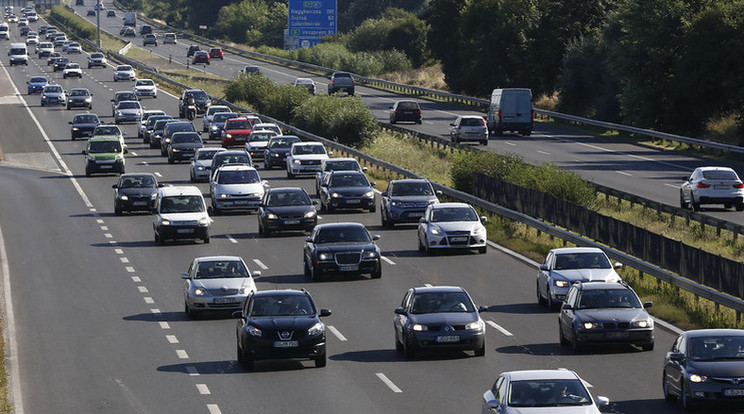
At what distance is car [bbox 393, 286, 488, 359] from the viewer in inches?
1009

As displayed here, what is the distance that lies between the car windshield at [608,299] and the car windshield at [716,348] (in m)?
4.74

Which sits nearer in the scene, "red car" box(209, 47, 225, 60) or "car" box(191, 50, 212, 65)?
"car" box(191, 50, 212, 65)

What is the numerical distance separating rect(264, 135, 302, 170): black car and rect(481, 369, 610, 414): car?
46.9m

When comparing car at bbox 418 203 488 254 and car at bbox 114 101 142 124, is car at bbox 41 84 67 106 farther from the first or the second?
car at bbox 418 203 488 254

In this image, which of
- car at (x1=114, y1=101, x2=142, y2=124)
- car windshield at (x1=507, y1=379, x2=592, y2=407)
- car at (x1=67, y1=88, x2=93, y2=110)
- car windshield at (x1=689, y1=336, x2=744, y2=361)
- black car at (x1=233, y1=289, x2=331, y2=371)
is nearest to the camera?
car windshield at (x1=507, y1=379, x2=592, y2=407)

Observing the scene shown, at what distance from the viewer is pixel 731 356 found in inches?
827

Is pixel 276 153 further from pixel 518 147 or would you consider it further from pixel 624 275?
pixel 624 275

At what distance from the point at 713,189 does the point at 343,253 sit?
1731 centimetres

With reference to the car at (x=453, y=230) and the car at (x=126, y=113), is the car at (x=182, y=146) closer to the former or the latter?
the car at (x=126, y=113)

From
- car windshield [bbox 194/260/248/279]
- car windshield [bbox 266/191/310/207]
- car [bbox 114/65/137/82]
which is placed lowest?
car [bbox 114/65/137/82]

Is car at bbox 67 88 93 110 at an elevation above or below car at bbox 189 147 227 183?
below

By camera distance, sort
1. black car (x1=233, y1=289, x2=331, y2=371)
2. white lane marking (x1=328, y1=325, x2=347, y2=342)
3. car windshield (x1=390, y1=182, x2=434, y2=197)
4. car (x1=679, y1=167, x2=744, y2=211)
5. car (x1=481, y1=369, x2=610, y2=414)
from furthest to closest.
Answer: car (x1=679, y1=167, x2=744, y2=211)
car windshield (x1=390, y1=182, x2=434, y2=197)
white lane marking (x1=328, y1=325, x2=347, y2=342)
black car (x1=233, y1=289, x2=331, y2=371)
car (x1=481, y1=369, x2=610, y2=414)

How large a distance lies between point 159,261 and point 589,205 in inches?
592

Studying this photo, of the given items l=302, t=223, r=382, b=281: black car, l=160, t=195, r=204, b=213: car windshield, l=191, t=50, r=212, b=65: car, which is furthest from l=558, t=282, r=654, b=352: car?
l=191, t=50, r=212, b=65: car
